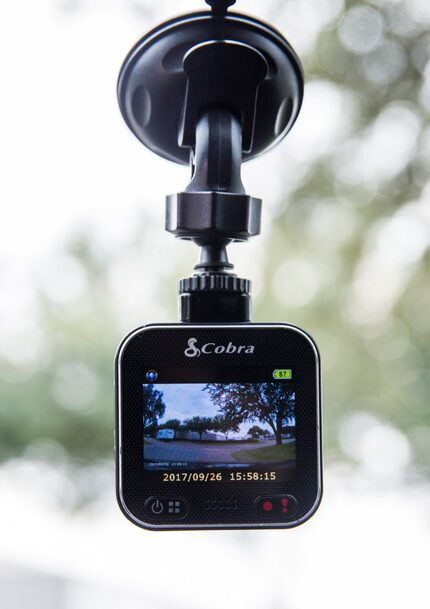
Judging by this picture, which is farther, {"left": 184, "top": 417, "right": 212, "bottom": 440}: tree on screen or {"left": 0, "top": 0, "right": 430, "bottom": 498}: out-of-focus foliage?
{"left": 0, "top": 0, "right": 430, "bottom": 498}: out-of-focus foliage

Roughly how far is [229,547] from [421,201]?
880 mm

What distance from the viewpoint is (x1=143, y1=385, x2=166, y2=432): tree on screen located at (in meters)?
0.55

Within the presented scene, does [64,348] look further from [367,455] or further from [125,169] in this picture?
[367,455]

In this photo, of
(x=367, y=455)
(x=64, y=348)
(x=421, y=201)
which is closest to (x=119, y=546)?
(x=64, y=348)

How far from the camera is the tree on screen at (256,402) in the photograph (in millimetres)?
547

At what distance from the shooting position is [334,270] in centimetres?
162

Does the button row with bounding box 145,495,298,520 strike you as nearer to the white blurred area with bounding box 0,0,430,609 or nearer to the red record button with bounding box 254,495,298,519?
the red record button with bounding box 254,495,298,519

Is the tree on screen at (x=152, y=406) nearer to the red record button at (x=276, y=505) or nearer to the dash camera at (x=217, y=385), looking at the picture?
the dash camera at (x=217, y=385)

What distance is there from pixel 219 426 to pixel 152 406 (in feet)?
0.17

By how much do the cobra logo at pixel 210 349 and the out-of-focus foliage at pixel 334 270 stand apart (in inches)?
39.1

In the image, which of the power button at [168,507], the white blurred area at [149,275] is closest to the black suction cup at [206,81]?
the power button at [168,507]

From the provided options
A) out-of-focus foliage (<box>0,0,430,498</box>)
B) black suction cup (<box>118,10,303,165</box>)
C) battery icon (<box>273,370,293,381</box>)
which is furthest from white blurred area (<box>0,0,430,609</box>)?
battery icon (<box>273,370,293,381</box>)

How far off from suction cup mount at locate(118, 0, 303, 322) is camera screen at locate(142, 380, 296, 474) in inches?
2.3
